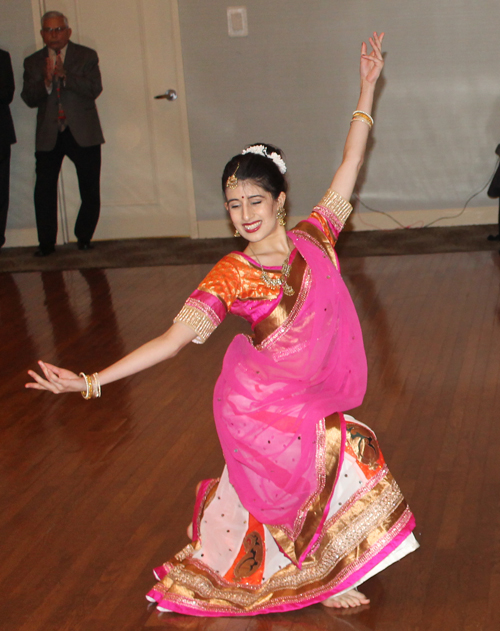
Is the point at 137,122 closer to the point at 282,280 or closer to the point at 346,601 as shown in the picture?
the point at 282,280

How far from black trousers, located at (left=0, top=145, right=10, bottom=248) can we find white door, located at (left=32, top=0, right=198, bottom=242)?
451 mm

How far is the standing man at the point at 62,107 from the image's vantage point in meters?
6.11

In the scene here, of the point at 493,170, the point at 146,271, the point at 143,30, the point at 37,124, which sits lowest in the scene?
the point at 146,271

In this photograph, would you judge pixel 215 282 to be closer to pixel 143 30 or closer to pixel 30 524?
pixel 30 524

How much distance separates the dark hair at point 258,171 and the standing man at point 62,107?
424 cm

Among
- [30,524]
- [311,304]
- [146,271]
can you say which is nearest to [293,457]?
[311,304]

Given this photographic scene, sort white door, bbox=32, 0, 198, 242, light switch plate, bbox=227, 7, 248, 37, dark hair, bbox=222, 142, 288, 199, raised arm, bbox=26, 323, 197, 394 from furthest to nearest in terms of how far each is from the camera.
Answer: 1. white door, bbox=32, 0, 198, 242
2. light switch plate, bbox=227, 7, 248, 37
3. dark hair, bbox=222, 142, 288, 199
4. raised arm, bbox=26, 323, 197, 394

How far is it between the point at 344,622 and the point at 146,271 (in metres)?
4.11

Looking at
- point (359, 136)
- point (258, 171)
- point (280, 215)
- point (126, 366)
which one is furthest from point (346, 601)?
point (359, 136)

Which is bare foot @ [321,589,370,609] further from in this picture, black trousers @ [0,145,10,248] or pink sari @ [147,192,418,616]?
black trousers @ [0,145,10,248]

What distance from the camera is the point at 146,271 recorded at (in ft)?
19.5

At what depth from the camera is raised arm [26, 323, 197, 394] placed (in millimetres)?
1940

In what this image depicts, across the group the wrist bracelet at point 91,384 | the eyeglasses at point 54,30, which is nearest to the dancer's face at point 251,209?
the wrist bracelet at point 91,384

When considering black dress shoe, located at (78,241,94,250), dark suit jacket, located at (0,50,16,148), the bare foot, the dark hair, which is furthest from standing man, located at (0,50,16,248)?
the bare foot
